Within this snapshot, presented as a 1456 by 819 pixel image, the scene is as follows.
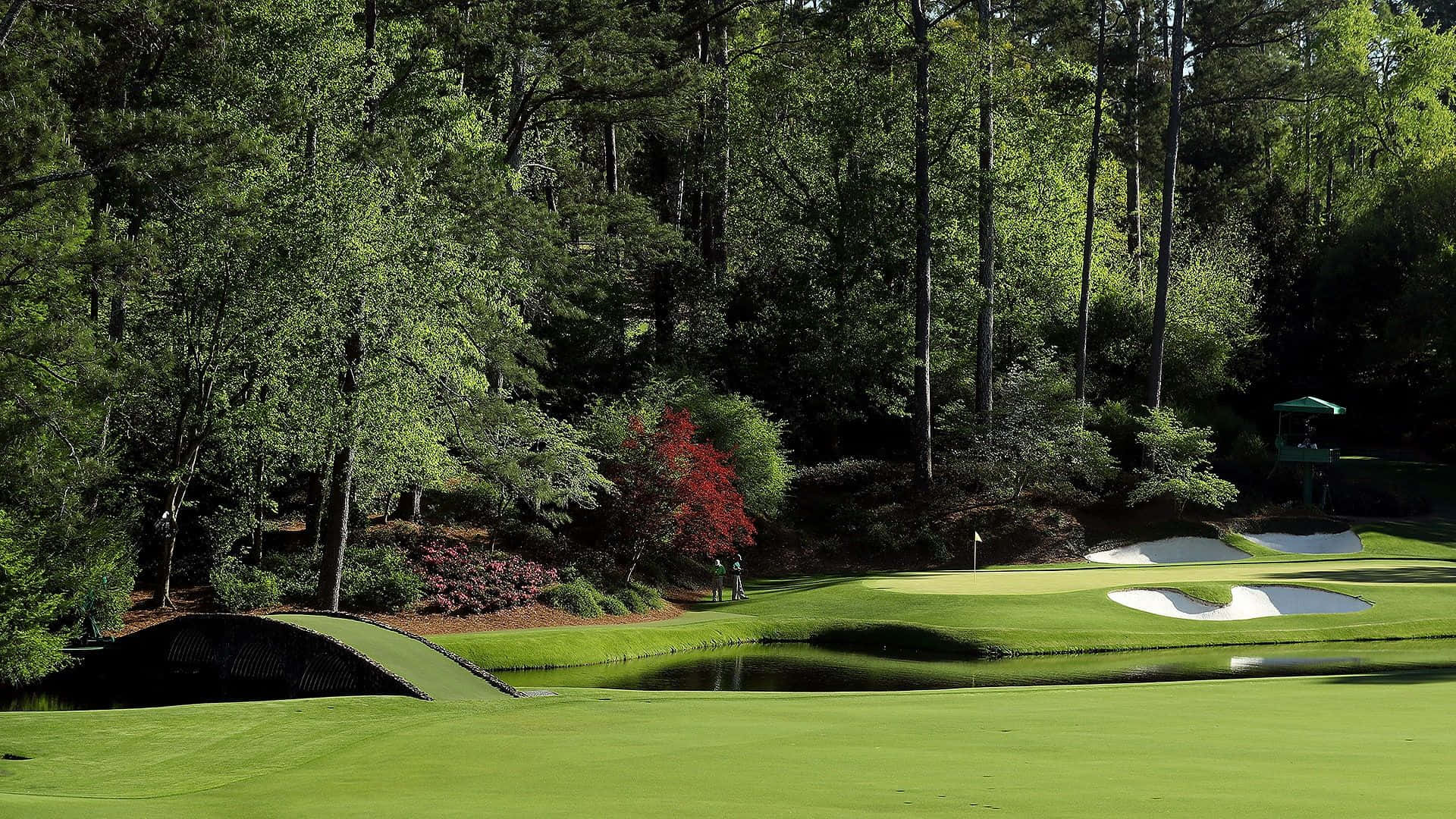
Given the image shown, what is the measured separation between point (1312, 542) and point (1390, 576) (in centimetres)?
670

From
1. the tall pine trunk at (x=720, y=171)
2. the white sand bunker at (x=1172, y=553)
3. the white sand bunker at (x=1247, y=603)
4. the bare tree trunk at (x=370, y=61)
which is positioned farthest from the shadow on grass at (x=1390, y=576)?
the bare tree trunk at (x=370, y=61)

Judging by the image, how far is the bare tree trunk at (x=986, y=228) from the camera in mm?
36000

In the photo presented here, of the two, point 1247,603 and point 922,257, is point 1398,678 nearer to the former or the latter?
point 1247,603

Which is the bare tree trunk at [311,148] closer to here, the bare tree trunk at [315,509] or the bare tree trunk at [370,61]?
the bare tree trunk at [370,61]

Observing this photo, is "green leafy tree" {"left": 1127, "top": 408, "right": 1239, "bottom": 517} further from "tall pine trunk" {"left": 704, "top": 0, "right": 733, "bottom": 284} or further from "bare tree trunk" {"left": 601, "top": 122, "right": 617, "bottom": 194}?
"bare tree trunk" {"left": 601, "top": 122, "right": 617, "bottom": 194}

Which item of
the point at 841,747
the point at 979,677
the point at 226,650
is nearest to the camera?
the point at 841,747

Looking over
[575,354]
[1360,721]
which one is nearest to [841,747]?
[1360,721]

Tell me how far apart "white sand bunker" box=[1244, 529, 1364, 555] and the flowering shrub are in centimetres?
2092

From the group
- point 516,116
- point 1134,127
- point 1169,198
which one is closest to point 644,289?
point 516,116

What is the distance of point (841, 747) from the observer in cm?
1043

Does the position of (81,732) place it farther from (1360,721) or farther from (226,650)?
(1360,721)

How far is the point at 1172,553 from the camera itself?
3362cm

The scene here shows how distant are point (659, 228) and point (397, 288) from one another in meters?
16.5

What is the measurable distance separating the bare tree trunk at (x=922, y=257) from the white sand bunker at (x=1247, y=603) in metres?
11.1
